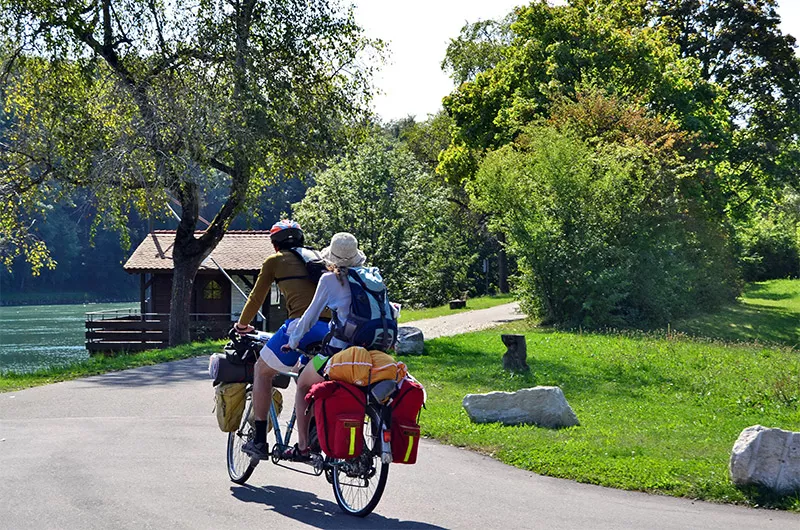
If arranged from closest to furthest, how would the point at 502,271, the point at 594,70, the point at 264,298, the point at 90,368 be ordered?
1. the point at 264,298
2. the point at 90,368
3. the point at 594,70
4. the point at 502,271

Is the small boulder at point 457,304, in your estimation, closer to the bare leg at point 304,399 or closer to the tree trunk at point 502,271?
the tree trunk at point 502,271

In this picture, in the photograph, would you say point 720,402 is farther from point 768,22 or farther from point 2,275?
point 2,275

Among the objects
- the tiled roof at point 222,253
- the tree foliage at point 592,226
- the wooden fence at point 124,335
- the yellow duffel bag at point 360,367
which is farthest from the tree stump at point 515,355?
the tiled roof at point 222,253

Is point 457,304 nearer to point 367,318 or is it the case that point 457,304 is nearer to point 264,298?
point 264,298

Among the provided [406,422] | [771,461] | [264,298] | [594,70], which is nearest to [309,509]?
[406,422]

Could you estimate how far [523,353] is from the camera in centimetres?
1847

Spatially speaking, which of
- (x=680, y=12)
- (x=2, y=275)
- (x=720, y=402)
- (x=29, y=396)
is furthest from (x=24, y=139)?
(x=2, y=275)

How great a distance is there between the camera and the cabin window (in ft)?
149

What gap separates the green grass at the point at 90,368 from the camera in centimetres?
1698

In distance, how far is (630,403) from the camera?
49.2 ft

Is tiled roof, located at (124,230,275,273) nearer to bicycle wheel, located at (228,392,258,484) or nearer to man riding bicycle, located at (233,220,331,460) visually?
bicycle wheel, located at (228,392,258,484)

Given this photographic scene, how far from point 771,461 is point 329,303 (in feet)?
12.6

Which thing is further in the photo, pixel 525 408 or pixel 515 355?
pixel 515 355


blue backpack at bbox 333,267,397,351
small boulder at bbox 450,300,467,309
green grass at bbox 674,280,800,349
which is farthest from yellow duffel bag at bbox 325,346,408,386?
small boulder at bbox 450,300,467,309
